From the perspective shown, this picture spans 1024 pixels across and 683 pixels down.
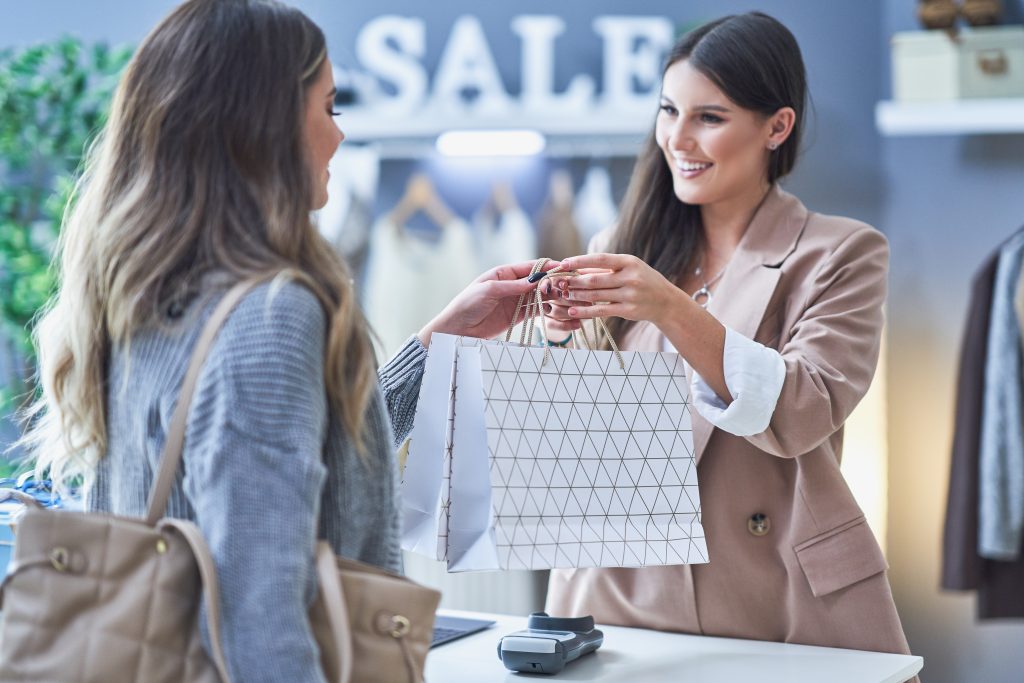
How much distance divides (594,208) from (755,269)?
1706mm

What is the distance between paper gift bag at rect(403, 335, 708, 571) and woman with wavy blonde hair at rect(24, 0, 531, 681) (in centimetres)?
22

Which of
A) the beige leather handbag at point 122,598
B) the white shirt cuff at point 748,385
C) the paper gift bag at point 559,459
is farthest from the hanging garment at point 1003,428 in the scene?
the beige leather handbag at point 122,598

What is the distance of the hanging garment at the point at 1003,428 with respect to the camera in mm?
2791

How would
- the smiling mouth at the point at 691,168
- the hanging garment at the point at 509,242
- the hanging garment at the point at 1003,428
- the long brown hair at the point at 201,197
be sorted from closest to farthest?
the long brown hair at the point at 201,197 → the smiling mouth at the point at 691,168 → the hanging garment at the point at 1003,428 → the hanging garment at the point at 509,242

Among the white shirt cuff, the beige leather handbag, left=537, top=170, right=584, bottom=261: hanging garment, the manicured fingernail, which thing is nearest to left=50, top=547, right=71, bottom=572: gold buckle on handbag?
the beige leather handbag

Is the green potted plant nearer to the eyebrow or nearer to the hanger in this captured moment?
the hanger

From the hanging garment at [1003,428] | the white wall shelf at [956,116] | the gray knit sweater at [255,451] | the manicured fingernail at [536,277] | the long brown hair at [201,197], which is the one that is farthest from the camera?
the white wall shelf at [956,116]

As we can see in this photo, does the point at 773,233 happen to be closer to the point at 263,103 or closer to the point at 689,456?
the point at 689,456

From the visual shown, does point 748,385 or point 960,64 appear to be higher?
point 960,64

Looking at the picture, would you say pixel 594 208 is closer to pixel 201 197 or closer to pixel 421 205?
pixel 421 205

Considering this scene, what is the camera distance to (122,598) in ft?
3.12

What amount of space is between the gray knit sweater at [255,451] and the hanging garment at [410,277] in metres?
2.35

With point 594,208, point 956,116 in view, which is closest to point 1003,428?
point 956,116

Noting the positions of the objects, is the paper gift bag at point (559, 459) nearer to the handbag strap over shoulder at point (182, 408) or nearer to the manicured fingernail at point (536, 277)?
the manicured fingernail at point (536, 277)
